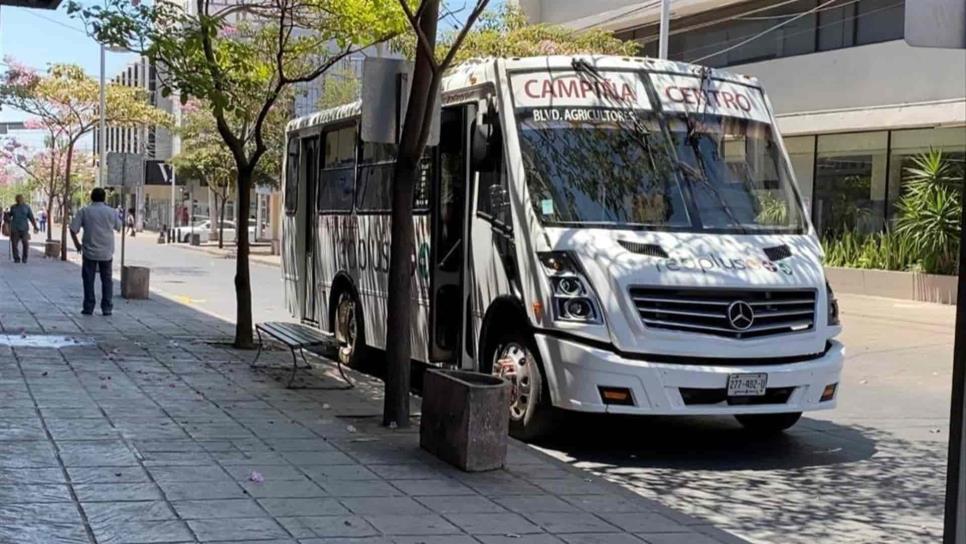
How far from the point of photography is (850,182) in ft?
86.0

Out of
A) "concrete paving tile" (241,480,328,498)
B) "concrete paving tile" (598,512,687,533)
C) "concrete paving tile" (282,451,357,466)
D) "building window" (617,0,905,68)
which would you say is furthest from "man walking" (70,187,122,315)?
"building window" (617,0,905,68)

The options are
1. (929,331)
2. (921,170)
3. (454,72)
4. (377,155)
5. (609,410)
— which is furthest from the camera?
(921,170)

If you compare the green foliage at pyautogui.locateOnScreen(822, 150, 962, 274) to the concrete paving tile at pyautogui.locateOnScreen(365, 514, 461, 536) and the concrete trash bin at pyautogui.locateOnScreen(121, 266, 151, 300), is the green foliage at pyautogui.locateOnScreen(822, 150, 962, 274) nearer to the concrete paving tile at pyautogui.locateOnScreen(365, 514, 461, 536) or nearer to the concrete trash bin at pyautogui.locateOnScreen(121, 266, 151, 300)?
the concrete trash bin at pyautogui.locateOnScreen(121, 266, 151, 300)

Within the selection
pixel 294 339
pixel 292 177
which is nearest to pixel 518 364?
pixel 294 339

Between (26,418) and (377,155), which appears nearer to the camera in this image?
(26,418)

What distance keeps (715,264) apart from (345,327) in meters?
5.54

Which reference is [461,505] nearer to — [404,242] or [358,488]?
[358,488]

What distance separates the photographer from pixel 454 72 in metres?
9.51

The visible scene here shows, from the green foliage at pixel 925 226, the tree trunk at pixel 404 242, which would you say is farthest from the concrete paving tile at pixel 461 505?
the green foliage at pixel 925 226

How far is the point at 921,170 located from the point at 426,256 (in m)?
16.7

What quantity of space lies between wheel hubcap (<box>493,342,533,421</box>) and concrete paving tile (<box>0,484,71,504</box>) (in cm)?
335

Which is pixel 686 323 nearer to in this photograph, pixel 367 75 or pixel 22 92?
pixel 367 75

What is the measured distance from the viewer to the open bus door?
929 centimetres

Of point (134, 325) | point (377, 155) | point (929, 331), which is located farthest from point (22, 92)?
point (929, 331)
